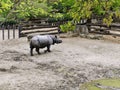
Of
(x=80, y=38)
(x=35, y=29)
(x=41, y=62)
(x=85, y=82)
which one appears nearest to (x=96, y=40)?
(x=80, y=38)

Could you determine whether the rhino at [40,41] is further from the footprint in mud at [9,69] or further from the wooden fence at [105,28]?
the wooden fence at [105,28]

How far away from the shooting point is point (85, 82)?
9.15 meters

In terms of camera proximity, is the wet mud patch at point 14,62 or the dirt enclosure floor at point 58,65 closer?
the dirt enclosure floor at point 58,65

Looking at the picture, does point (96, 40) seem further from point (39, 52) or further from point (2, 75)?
point (2, 75)

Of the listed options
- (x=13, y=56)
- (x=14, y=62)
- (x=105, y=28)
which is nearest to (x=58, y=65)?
(x=14, y=62)

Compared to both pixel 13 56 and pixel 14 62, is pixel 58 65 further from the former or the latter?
pixel 13 56

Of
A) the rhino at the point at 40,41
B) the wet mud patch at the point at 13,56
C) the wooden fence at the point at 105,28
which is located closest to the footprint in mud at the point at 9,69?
the wet mud patch at the point at 13,56

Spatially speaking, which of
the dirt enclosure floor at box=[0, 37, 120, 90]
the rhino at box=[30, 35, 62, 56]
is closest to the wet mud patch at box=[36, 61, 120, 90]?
the dirt enclosure floor at box=[0, 37, 120, 90]

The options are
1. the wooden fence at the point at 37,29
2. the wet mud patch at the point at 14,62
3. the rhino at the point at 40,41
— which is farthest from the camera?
the wooden fence at the point at 37,29

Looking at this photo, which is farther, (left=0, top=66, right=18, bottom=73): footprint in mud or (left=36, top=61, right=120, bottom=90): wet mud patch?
(left=0, top=66, right=18, bottom=73): footprint in mud

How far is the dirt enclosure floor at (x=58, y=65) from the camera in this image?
29.0 ft

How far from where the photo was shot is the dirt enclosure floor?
8.85 m

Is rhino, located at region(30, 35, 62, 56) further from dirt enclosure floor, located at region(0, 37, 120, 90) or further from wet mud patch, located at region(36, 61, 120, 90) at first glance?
wet mud patch, located at region(36, 61, 120, 90)

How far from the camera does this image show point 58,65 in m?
11.1
